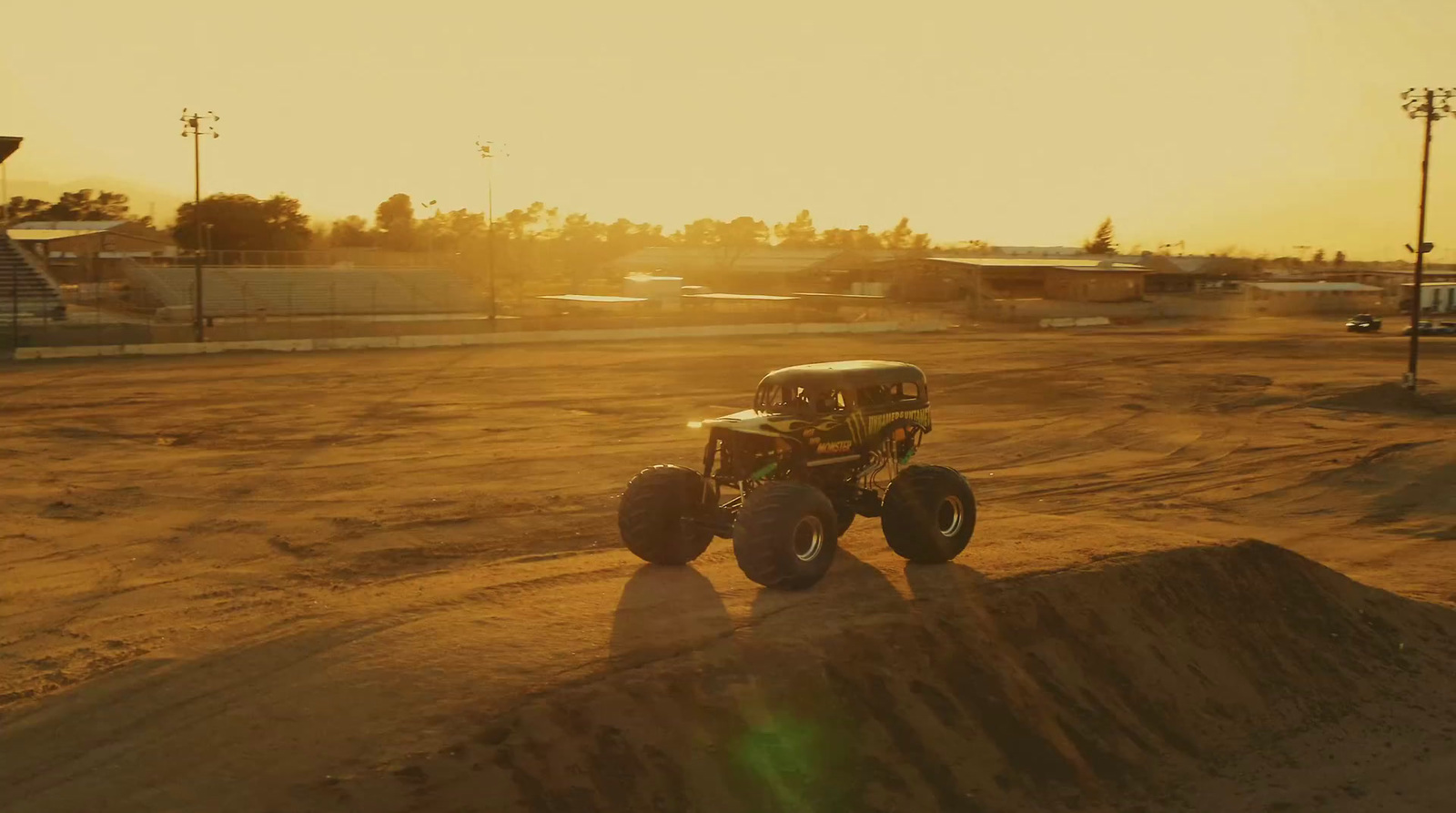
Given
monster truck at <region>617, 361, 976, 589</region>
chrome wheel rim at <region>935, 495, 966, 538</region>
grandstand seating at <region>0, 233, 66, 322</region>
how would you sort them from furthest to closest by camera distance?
1. grandstand seating at <region>0, 233, 66, 322</region>
2. chrome wheel rim at <region>935, 495, 966, 538</region>
3. monster truck at <region>617, 361, 976, 589</region>

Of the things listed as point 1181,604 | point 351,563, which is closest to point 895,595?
point 1181,604

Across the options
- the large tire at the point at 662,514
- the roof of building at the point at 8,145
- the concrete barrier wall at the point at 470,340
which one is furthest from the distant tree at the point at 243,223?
the large tire at the point at 662,514

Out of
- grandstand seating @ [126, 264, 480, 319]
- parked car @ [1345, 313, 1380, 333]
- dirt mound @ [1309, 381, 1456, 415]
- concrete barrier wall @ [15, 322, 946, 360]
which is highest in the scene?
grandstand seating @ [126, 264, 480, 319]

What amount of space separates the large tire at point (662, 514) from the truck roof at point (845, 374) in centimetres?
139

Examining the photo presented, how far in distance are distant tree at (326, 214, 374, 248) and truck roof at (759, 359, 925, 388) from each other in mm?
133940

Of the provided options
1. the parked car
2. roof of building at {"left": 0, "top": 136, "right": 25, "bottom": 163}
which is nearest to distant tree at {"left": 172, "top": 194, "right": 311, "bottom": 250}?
roof of building at {"left": 0, "top": 136, "right": 25, "bottom": 163}

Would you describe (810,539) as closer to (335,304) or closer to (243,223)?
(335,304)

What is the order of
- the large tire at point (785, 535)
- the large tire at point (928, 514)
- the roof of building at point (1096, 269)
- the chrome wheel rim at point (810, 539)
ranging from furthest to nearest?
the roof of building at point (1096, 269)
the large tire at point (928, 514)
the chrome wheel rim at point (810, 539)
the large tire at point (785, 535)

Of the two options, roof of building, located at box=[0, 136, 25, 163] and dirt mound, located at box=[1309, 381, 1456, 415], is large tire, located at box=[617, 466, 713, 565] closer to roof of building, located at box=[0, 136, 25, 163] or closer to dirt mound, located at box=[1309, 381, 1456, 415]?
dirt mound, located at box=[1309, 381, 1456, 415]

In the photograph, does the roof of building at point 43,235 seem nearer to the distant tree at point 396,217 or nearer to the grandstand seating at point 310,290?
the grandstand seating at point 310,290

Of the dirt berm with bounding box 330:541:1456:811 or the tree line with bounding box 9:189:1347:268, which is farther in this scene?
the tree line with bounding box 9:189:1347:268

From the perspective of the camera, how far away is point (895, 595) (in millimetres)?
12031

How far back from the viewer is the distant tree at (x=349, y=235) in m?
142

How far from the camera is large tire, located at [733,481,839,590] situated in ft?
38.8
